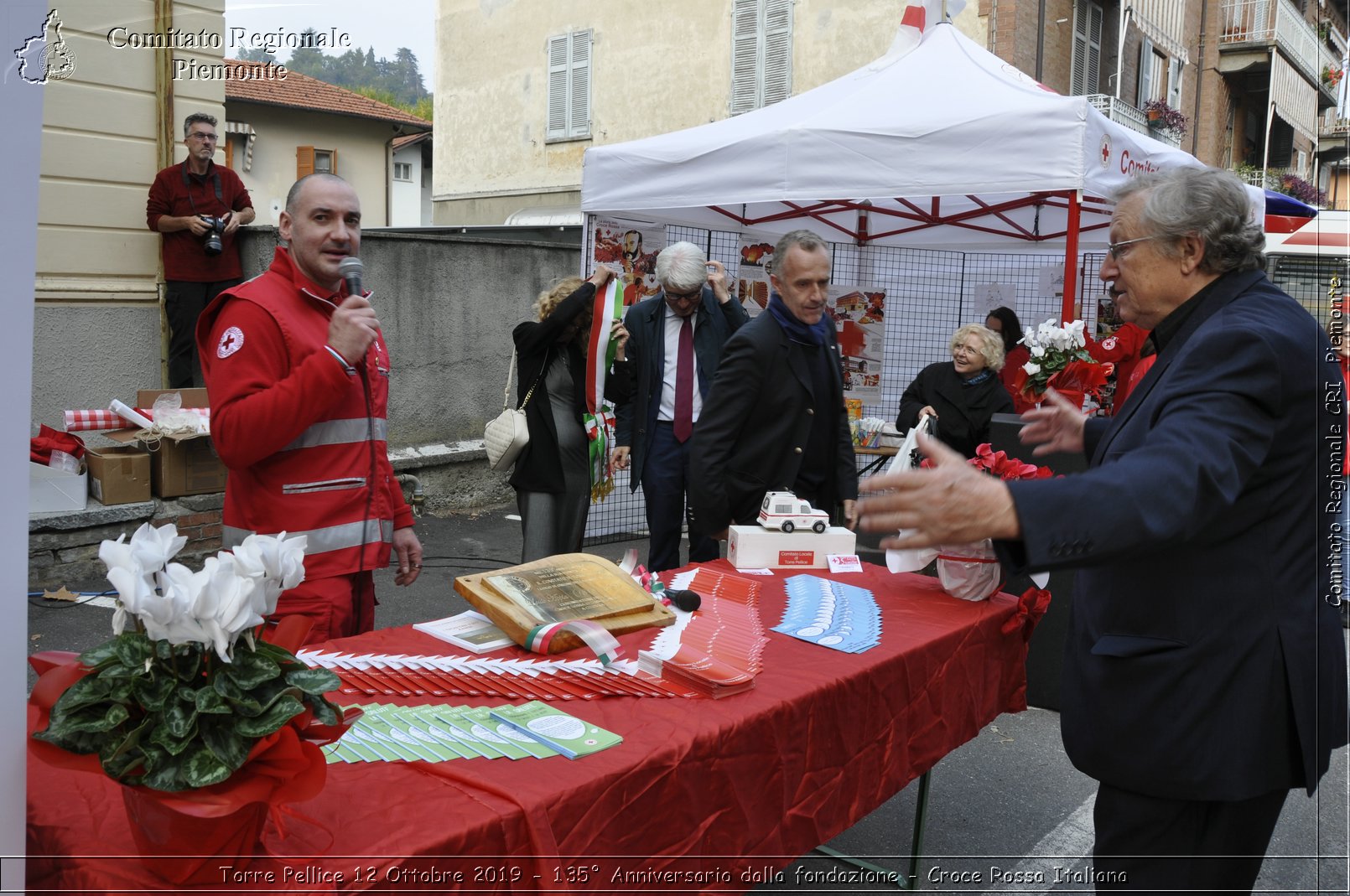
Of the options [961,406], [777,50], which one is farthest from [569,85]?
[961,406]

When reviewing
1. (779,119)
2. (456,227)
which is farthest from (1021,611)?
(456,227)

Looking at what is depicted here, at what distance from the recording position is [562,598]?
238 centimetres

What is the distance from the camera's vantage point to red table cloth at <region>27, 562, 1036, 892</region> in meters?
1.36

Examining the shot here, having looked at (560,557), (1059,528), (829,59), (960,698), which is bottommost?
(960,698)

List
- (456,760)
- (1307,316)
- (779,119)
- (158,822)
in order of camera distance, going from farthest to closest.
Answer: (779,119)
(1307,316)
(456,760)
(158,822)

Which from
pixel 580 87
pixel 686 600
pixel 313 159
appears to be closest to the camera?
pixel 686 600

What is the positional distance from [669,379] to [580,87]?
1345 cm

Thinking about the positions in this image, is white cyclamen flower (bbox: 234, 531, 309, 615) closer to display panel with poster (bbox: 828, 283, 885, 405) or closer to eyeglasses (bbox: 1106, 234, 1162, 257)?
eyeglasses (bbox: 1106, 234, 1162, 257)

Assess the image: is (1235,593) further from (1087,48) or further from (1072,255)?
(1087,48)

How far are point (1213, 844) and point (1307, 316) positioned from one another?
93 centimetres

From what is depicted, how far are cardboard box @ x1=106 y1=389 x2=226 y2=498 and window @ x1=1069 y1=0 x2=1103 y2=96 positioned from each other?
1373 cm

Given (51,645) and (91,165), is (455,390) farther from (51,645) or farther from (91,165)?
(51,645)

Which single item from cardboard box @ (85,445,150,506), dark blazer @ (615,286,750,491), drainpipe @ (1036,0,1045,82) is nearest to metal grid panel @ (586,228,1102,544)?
dark blazer @ (615,286,750,491)

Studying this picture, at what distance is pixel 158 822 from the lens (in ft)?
4.06
